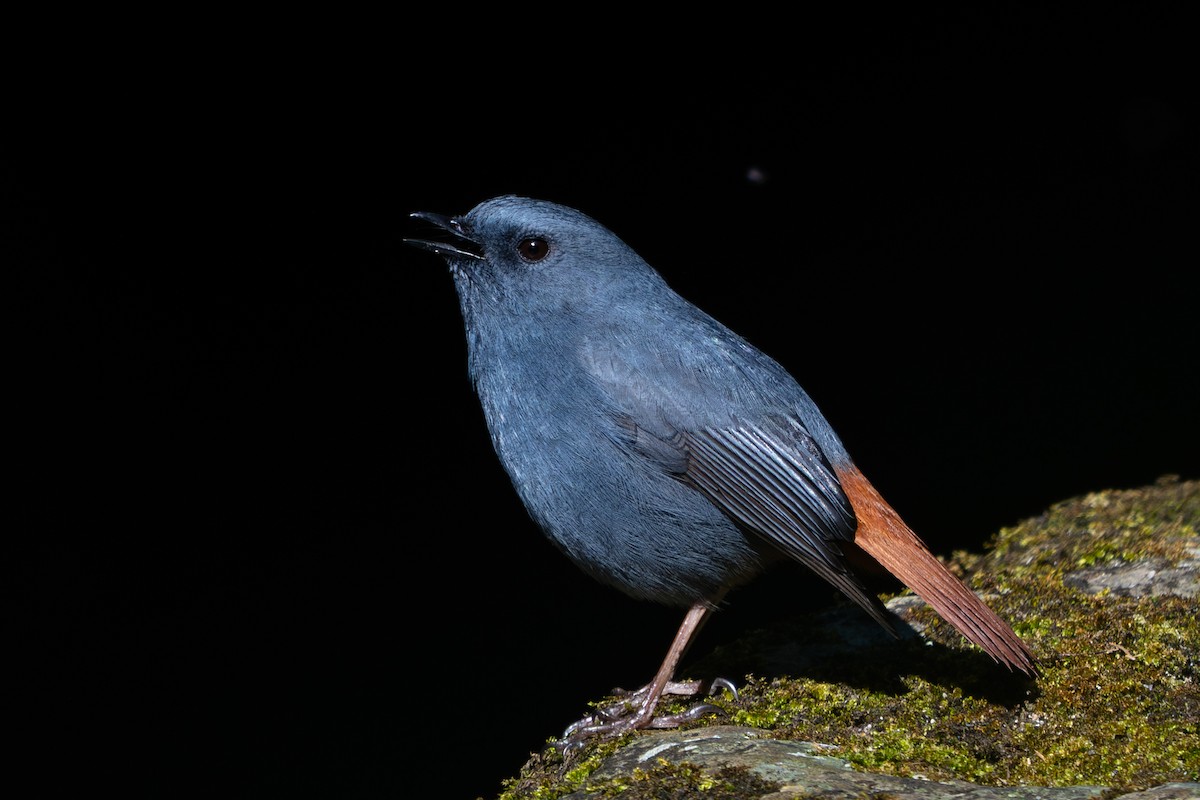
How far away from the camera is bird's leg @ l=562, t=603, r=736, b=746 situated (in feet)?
11.1

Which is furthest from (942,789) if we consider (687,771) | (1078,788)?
(687,771)

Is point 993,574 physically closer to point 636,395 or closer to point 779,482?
point 779,482

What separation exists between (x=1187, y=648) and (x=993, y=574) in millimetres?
992

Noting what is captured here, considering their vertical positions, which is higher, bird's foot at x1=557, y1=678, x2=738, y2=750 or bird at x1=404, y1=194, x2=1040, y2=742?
bird at x1=404, y1=194, x2=1040, y2=742

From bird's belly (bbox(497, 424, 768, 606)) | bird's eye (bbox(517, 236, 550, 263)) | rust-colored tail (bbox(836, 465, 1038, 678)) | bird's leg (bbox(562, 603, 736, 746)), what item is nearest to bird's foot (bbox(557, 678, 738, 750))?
bird's leg (bbox(562, 603, 736, 746))

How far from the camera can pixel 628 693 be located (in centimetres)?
386

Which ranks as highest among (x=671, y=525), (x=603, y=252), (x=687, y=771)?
(x=603, y=252)

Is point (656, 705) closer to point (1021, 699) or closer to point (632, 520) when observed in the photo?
point (632, 520)

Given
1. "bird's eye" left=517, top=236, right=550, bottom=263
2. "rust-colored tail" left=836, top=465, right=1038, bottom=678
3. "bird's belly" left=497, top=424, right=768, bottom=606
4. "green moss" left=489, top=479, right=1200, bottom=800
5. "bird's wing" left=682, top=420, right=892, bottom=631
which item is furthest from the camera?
"bird's eye" left=517, top=236, right=550, bottom=263

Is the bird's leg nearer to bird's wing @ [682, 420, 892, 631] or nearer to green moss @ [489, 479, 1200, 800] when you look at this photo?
green moss @ [489, 479, 1200, 800]

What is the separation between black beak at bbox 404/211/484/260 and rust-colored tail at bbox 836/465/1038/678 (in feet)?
4.92

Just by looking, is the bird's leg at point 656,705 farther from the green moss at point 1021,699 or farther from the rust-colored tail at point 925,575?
the rust-colored tail at point 925,575

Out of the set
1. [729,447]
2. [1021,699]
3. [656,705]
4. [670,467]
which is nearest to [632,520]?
[670,467]

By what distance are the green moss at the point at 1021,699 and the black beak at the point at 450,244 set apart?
66.1 inches
